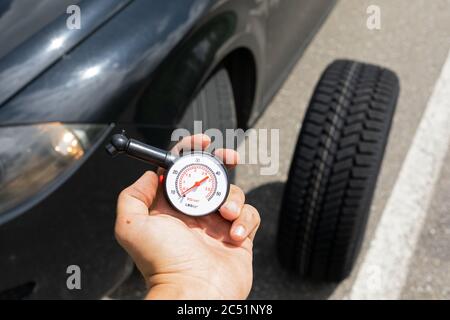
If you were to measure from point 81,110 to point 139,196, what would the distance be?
0.45m

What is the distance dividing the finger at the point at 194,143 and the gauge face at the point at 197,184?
50mm

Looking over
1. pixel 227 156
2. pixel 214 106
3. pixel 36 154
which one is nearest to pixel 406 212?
pixel 214 106

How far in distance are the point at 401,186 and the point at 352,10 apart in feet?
6.51

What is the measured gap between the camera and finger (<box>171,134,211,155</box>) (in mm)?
1408

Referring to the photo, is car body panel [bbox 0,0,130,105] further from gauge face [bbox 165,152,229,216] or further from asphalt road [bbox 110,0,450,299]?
asphalt road [bbox 110,0,450,299]

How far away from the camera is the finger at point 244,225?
1.25 m

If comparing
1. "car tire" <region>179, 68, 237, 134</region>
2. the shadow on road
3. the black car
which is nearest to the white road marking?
the shadow on road

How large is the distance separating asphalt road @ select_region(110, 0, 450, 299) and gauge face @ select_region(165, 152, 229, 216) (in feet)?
4.05

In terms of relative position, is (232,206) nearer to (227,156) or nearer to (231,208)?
(231,208)

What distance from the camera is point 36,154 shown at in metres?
1.61

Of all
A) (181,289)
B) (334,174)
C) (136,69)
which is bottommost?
(334,174)

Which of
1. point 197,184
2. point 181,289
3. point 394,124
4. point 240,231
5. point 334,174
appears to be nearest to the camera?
point 181,289

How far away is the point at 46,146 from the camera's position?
1617 millimetres

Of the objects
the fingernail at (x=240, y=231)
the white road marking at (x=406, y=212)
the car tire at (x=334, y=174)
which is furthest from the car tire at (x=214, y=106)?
the white road marking at (x=406, y=212)
